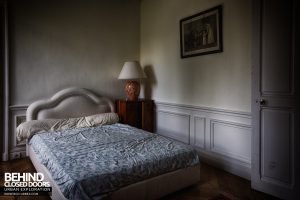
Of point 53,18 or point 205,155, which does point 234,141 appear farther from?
point 53,18

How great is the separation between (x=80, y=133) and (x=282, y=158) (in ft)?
6.35

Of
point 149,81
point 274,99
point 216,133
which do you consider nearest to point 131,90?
point 149,81

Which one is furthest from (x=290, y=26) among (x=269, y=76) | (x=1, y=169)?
(x=1, y=169)

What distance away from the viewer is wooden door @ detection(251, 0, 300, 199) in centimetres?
170

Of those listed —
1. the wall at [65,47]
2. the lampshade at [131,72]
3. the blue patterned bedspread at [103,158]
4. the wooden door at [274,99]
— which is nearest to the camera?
the blue patterned bedspread at [103,158]

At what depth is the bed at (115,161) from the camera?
1437 mm

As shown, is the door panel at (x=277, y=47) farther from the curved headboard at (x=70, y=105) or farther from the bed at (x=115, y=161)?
the curved headboard at (x=70, y=105)

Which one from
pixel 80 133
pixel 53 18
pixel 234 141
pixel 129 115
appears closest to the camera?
pixel 234 141

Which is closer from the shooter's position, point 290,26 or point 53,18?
point 290,26

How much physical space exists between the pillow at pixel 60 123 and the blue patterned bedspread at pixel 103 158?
110mm

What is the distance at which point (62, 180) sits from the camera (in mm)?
1416

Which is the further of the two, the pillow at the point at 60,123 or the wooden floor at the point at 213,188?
the pillow at the point at 60,123

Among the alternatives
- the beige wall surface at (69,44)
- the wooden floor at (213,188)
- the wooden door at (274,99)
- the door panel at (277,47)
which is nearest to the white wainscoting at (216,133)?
the wooden floor at (213,188)

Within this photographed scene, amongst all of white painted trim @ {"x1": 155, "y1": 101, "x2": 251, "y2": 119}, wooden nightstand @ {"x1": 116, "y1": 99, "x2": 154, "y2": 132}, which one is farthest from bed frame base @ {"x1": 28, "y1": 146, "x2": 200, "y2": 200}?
wooden nightstand @ {"x1": 116, "y1": 99, "x2": 154, "y2": 132}
